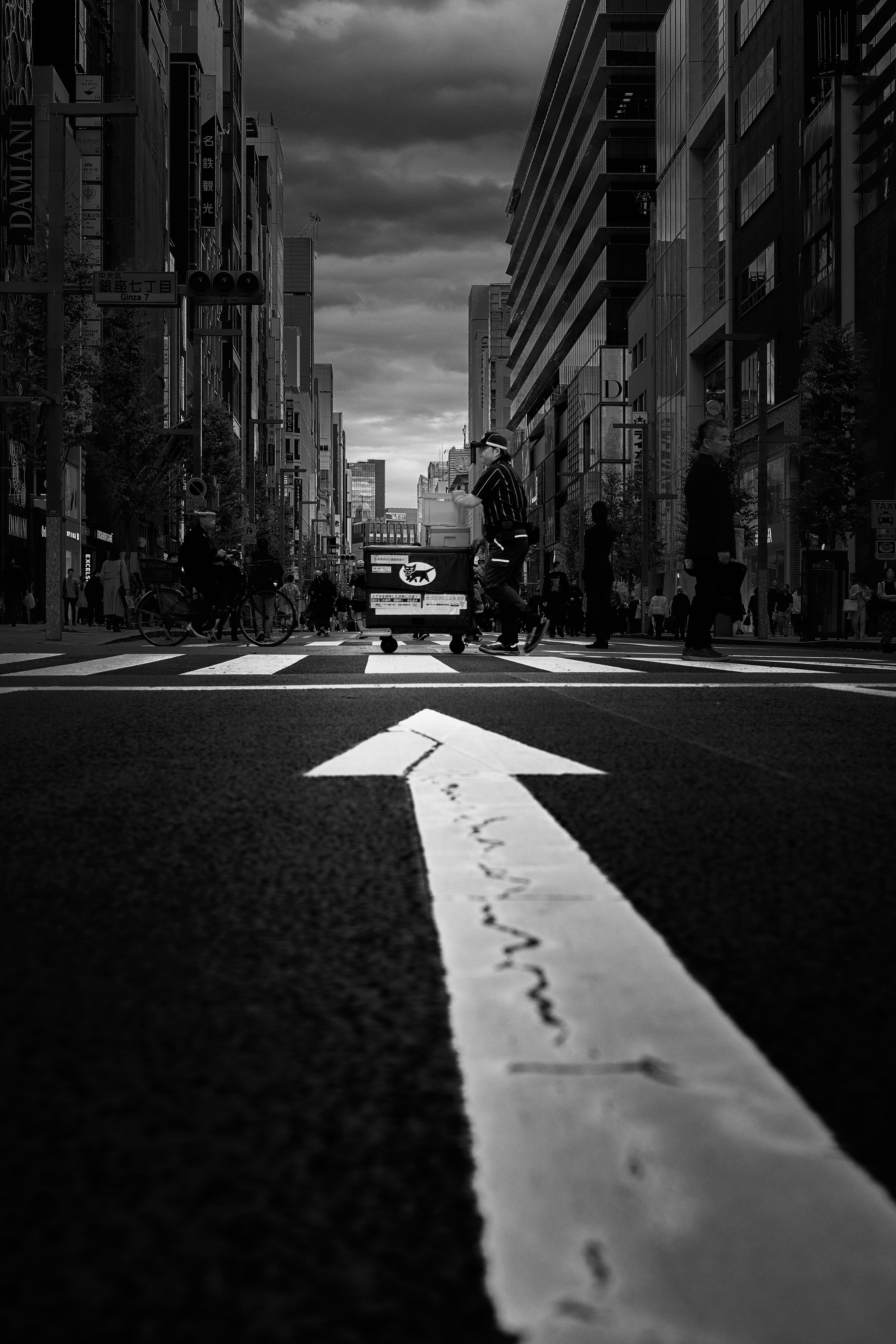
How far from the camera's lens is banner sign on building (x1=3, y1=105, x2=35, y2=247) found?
41.7 meters

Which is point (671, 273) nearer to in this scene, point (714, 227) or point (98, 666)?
point (714, 227)

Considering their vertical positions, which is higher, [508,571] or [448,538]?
[448,538]

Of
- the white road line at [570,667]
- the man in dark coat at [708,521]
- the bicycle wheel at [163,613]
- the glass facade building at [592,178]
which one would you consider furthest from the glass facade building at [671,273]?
the white road line at [570,667]

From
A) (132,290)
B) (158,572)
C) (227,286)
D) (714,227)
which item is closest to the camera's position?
(158,572)

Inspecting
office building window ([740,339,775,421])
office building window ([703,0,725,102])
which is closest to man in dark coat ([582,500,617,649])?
office building window ([740,339,775,421])

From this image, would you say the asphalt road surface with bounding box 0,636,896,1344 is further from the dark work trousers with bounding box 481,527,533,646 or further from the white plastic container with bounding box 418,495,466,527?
the white plastic container with bounding box 418,495,466,527

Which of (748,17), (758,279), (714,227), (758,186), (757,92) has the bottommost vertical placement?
(758,279)

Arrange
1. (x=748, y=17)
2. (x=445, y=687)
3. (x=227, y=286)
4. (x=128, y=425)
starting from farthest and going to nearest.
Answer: (x=748, y=17) → (x=128, y=425) → (x=227, y=286) → (x=445, y=687)

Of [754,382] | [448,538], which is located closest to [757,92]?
[754,382]

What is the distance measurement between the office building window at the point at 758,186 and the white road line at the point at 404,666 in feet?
133

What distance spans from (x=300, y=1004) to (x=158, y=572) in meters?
15.9

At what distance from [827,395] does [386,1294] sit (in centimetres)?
3746

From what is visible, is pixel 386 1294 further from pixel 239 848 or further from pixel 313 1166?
pixel 239 848

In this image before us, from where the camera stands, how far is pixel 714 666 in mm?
11266
